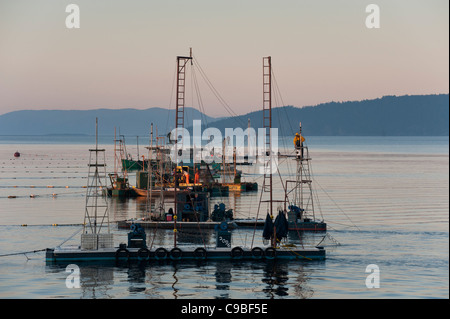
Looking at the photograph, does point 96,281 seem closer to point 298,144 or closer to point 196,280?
point 196,280

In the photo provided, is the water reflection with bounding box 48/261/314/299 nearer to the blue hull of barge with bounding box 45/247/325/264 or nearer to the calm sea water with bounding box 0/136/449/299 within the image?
the calm sea water with bounding box 0/136/449/299

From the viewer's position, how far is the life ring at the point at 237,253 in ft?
183

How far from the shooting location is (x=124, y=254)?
54625mm

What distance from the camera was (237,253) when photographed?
183 feet

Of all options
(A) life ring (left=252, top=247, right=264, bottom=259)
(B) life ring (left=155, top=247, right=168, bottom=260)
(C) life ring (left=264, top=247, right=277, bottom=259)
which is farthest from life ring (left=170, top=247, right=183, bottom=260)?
(C) life ring (left=264, top=247, right=277, bottom=259)

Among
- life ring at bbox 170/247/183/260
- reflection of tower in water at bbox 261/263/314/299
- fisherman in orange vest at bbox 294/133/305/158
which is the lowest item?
reflection of tower in water at bbox 261/263/314/299

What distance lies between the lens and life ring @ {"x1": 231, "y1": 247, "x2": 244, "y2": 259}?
55.7 m

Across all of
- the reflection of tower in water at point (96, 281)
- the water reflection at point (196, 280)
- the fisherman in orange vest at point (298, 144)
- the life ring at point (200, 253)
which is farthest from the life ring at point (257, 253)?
the fisherman in orange vest at point (298, 144)

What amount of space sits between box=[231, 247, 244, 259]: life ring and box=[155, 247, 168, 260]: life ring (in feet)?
17.1

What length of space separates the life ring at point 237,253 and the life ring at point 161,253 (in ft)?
17.1

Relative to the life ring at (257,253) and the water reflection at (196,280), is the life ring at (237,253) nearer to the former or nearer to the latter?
the water reflection at (196,280)

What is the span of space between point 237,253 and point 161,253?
19.4 feet

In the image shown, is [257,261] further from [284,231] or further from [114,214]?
[114,214]

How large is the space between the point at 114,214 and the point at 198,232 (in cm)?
2472
